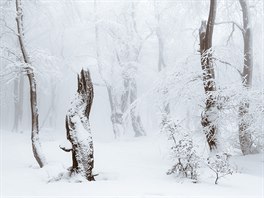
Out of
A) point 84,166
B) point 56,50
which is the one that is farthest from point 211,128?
point 56,50

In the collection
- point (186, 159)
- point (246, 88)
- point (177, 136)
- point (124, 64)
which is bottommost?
point (186, 159)

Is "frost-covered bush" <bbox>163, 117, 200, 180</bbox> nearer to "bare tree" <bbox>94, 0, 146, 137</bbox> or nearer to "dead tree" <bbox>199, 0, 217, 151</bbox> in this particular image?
"dead tree" <bbox>199, 0, 217, 151</bbox>

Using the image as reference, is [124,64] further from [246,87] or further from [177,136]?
[177,136]

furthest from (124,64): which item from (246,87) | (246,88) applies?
(246,87)

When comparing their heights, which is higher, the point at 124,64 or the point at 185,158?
the point at 124,64

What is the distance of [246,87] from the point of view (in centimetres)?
959

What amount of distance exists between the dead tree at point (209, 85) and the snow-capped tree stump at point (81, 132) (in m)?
3.32

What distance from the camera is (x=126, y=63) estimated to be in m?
22.0

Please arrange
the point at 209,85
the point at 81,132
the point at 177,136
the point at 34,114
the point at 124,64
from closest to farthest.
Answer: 1. the point at 81,132
2. the point at 177,136
3. the point at 209,85
4. the point at 34,114
5. the point at 124,64

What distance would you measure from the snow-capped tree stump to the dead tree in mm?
3324

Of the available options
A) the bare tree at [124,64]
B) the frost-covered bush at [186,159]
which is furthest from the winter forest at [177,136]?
the bare tree at [124,64]

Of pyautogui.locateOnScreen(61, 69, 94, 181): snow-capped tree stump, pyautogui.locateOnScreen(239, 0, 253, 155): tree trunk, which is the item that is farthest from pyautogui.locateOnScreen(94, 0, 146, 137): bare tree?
pyautogui.locateOnScreen(61, 69, 94, 181): snow-capped tree stump

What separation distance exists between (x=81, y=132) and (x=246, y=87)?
4.83 meters

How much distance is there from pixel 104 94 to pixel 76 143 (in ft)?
137
